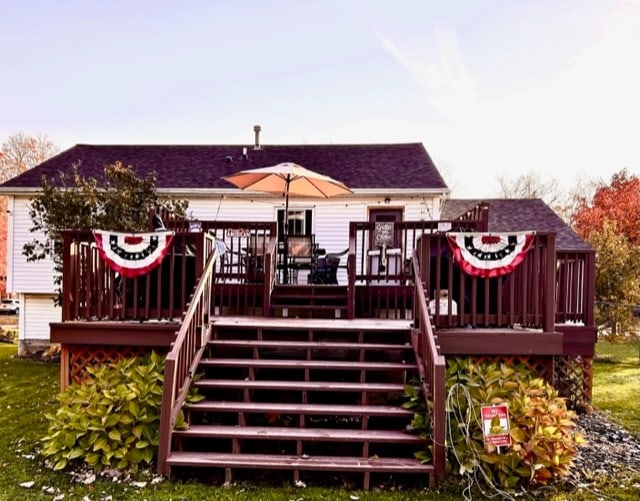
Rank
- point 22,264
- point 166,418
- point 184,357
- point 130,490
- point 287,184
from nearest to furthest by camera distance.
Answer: point 130,490, point 166,418, point 184,357, point 287,184, point 22,264

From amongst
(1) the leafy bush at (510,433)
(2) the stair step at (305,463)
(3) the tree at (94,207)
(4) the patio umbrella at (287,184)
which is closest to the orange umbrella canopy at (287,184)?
(4) the patio umbrella at (287,184)

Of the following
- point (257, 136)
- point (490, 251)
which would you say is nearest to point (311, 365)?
point (490, 251)

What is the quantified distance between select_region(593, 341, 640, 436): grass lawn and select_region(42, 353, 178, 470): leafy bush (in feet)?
18.0

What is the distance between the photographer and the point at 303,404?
4.10 metres

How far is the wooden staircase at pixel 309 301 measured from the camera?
598cm

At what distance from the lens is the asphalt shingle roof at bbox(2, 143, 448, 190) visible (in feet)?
38.0

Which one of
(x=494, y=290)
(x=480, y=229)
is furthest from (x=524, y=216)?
(x=494, y=290)

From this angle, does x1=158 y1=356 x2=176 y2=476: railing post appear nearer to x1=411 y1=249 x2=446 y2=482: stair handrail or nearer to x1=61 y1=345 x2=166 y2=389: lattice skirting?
x1=61 y1=345 x2=166 y2=389: lattice skirting

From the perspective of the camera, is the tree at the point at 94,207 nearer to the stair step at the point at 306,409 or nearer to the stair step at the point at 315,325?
the stair step at the point at 315,325

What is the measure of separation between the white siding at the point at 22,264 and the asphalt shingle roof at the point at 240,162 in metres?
0.76

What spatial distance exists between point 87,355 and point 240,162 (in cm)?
897

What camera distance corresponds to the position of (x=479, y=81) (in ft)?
42.5

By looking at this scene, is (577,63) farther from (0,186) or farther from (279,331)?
(0,186)

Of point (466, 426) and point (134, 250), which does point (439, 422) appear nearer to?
point (466, 426)
